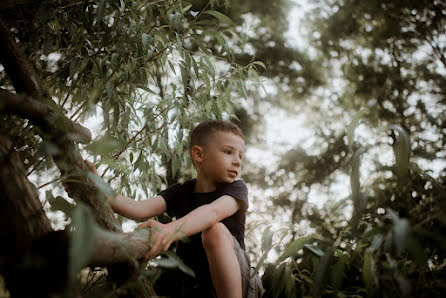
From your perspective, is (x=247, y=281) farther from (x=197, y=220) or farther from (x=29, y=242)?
(x=29, y=242)

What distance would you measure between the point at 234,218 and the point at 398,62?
15.7ft

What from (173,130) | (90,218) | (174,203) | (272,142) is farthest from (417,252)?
(272,142)

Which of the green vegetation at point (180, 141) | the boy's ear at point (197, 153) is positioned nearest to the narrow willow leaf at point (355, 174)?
the green vegetation at point (180, 141)

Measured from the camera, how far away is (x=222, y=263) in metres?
1.16

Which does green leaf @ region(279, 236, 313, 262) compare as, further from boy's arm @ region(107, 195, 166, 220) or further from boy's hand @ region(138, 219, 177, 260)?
boy's arm @ region(107, 195, 166, 220)

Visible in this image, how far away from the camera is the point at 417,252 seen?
2.01ft

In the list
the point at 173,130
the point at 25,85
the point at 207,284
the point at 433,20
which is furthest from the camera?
the point at 433,20

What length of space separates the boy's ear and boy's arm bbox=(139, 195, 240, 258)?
45 cm

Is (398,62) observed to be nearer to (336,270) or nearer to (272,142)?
(272,142)

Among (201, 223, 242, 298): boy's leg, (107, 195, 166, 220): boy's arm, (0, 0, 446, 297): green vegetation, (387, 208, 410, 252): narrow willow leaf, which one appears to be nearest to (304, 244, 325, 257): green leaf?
(0, 0, 446, 297): green vegetation

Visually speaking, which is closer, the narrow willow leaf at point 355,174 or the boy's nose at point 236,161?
the narrow willow leaf at point 355,174

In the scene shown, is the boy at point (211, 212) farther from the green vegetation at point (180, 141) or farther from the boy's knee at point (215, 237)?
the green vegetation at point (180, 141)

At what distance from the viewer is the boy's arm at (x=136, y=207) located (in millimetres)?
1351

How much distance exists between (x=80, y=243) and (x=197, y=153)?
135cm
